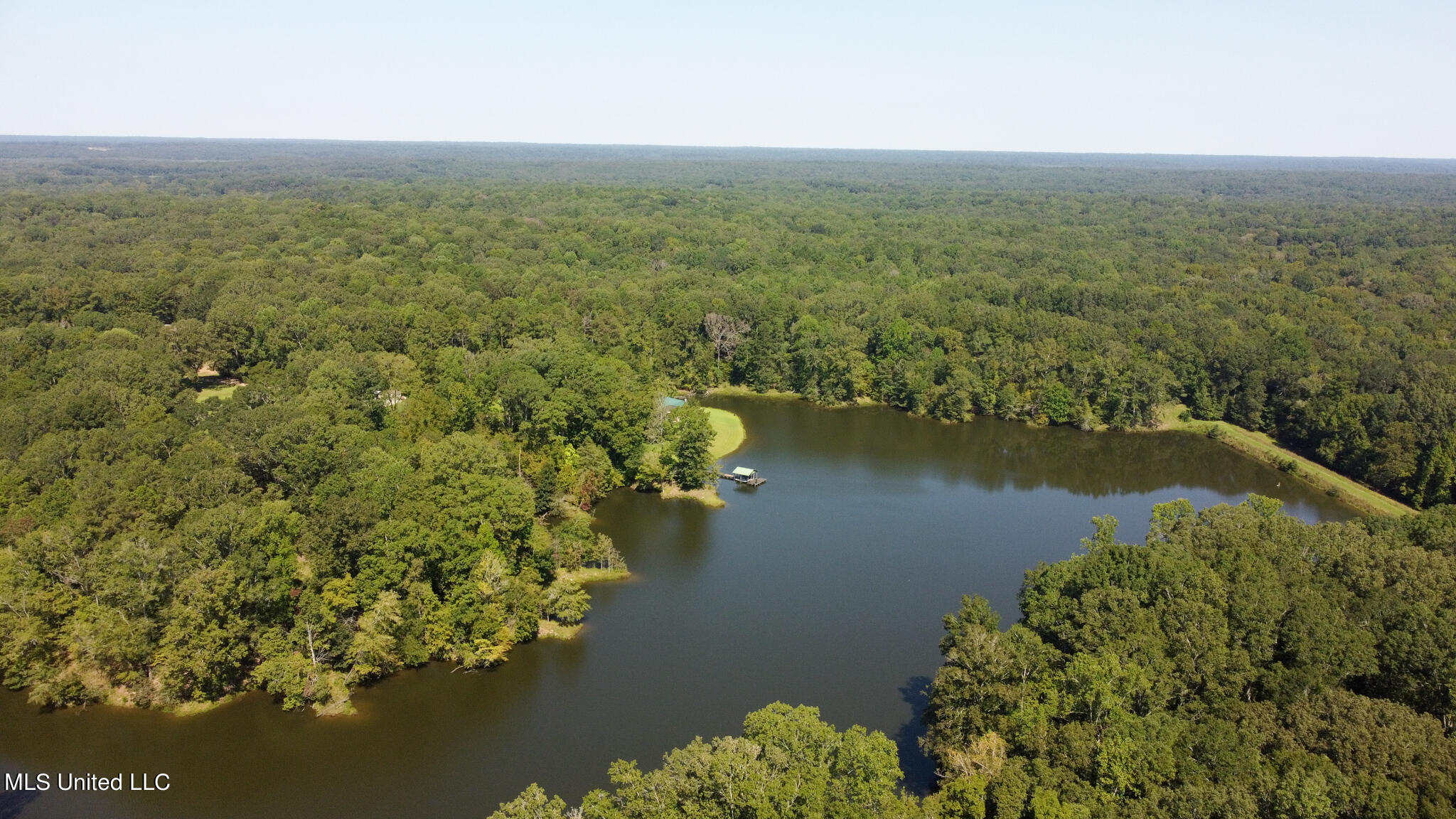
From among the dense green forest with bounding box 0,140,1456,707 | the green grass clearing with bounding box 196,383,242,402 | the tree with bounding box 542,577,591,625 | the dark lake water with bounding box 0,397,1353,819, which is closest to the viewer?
the dark lake water with bounding box 0,397,1353,819

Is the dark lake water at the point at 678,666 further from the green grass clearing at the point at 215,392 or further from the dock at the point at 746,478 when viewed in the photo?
the green grass clearing at the point at 215,392

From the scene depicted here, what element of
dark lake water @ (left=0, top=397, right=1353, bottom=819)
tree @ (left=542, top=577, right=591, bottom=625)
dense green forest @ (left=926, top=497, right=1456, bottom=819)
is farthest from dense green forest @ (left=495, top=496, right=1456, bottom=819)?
tree @ (left=542, top=577, right=591, bottom=625)

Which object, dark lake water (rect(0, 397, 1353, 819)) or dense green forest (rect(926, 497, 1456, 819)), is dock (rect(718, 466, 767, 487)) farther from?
dense green forest (rect(926, 497, 1456, 819))

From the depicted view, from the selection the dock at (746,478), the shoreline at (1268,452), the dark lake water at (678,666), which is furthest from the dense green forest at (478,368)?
the dock at (746,478)

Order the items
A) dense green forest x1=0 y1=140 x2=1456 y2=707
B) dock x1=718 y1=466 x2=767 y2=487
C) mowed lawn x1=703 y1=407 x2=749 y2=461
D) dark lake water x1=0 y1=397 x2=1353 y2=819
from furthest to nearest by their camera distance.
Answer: mowed lawn x1=703 y1=407 x2=749 y2=461
dock x1=718 y1=466 x2=767 y2=487
dense green forest x1=0 y1=140 x2=1456 y2=707
dark lake water x1=0 y1=397 x2=1353 y2=819

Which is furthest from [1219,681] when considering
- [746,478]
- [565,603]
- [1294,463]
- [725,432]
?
[1294,463]

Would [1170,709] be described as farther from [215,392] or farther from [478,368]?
[215,392]

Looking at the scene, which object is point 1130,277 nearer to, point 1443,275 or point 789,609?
point 1443,275
